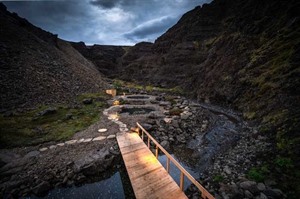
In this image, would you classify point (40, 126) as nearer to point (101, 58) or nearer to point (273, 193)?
point (273, 193)

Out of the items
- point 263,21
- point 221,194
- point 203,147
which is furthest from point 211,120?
point 263,21

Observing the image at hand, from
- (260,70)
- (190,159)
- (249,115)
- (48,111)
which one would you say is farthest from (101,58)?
(190,159)

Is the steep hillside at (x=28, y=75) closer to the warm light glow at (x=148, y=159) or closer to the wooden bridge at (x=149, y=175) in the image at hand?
the wooden bridge at (x=149, y=175)

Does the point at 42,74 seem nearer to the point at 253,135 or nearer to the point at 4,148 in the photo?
the point at 4,148

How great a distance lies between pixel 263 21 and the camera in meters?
26.1

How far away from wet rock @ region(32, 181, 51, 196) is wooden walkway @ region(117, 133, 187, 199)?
3770mm

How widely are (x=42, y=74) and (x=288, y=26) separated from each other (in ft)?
123

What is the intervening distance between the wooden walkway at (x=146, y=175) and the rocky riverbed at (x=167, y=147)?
4.01 ft

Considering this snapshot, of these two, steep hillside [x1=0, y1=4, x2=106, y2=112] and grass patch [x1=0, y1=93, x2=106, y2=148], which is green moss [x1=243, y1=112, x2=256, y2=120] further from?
steep hillside [x1=0, y1=4, x2=106, y2=112]

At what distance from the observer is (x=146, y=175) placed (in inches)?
271

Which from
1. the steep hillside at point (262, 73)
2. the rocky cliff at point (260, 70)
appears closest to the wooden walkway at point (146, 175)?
the steep hillside at point (262, 73)

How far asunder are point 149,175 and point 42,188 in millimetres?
5010

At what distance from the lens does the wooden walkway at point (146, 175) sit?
19.3ft

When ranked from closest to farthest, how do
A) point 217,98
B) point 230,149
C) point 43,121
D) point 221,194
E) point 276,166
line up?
point 221,194 < point 276,166 < point 230,149 < point 43,121 < point 217,98
